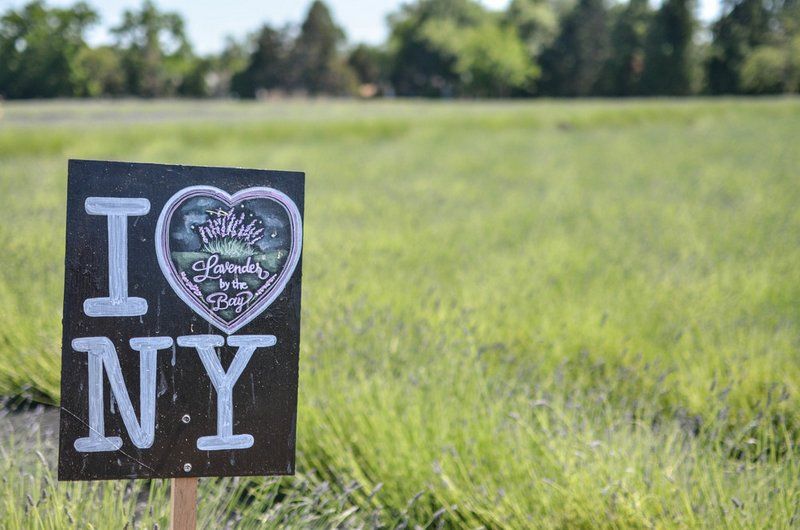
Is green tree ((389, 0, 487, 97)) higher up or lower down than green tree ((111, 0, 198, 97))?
higher up

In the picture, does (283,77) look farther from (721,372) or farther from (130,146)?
(721,372)

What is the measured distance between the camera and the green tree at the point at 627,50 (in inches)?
1618

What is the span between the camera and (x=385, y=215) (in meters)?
6.39

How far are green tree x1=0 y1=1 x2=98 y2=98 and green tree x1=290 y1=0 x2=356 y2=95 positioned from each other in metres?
32.9

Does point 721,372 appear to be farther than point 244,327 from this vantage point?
Yes

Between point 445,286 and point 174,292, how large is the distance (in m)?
2.65

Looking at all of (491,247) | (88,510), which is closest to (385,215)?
(491,247)

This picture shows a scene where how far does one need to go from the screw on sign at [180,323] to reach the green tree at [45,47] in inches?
417

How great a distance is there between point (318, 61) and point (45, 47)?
122 ft

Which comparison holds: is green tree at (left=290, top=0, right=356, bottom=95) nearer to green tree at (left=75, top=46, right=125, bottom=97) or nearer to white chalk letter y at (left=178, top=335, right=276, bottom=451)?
green tree at (left=75, top=46, right=125, bottom=97)

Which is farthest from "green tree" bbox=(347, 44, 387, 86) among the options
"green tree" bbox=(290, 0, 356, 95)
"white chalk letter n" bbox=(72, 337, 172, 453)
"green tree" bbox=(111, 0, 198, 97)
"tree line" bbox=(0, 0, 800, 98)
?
"white chalk letter n" bbox=(72, 337, 172, 453)

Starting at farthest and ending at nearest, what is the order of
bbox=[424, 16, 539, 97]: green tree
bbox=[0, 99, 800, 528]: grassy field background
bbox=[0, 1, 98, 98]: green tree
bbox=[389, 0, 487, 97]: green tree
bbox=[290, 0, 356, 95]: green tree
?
bbox=[389, 0, 487, 97]: green tree → bbox=[424, 16, 539, 97]: green tree → bbox=[290, 0, 356, 95]: green tree → bbox=[0, 1, 98, 98]: green tree → bbox=[0, 99, 800, 528]: grassy field background

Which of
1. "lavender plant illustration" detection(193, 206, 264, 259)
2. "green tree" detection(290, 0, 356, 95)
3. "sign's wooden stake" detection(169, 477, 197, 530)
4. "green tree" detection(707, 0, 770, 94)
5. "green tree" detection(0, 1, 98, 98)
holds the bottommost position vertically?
"sign's wooden stake" detection(169, 477, 197, 530)

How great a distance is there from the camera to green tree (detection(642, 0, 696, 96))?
129 ft
